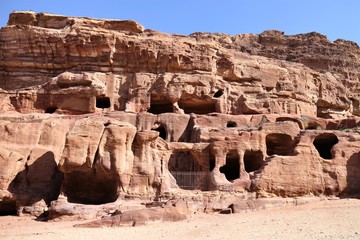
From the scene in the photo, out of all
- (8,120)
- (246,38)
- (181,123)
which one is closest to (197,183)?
(181,123)

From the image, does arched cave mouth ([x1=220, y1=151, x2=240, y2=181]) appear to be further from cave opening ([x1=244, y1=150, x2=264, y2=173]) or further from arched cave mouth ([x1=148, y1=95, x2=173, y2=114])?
arched cave mouth ([x1=148, y1=95, x2=173, y2=114])

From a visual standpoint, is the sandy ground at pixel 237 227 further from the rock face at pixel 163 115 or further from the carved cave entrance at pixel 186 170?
the carved cave entrance at pixel 186 170

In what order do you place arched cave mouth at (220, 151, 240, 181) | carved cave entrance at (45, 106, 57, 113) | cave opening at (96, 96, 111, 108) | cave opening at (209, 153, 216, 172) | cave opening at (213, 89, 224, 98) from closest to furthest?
cave opening at (209, 153, 216, 172), arched cave mouth at (220, 151, 240, 181), carved cave entrance at (45, 106, 57, 113), cave opening at (96, 96, 111, 108), cave opening at (213, 89, 224, 98)

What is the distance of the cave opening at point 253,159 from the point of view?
2564 cm

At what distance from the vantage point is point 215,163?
81.4 feet

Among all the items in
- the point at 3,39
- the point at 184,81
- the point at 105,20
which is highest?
the point at 105,20

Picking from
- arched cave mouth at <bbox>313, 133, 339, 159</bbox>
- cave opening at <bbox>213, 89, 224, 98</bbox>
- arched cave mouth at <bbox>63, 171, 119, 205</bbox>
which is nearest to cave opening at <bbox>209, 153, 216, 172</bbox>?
arched cave mouth at <bbox>63, 171, 119, 205</bbox>

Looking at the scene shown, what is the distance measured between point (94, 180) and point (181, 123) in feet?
26.0

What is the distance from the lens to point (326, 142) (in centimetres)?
2769

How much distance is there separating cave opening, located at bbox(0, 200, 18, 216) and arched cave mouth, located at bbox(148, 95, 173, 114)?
1516cm

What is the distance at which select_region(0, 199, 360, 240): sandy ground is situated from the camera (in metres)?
15.2

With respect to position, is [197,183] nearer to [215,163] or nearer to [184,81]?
[215,163]

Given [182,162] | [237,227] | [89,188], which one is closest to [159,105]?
[182,162]

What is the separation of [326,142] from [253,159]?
16.0 feet
